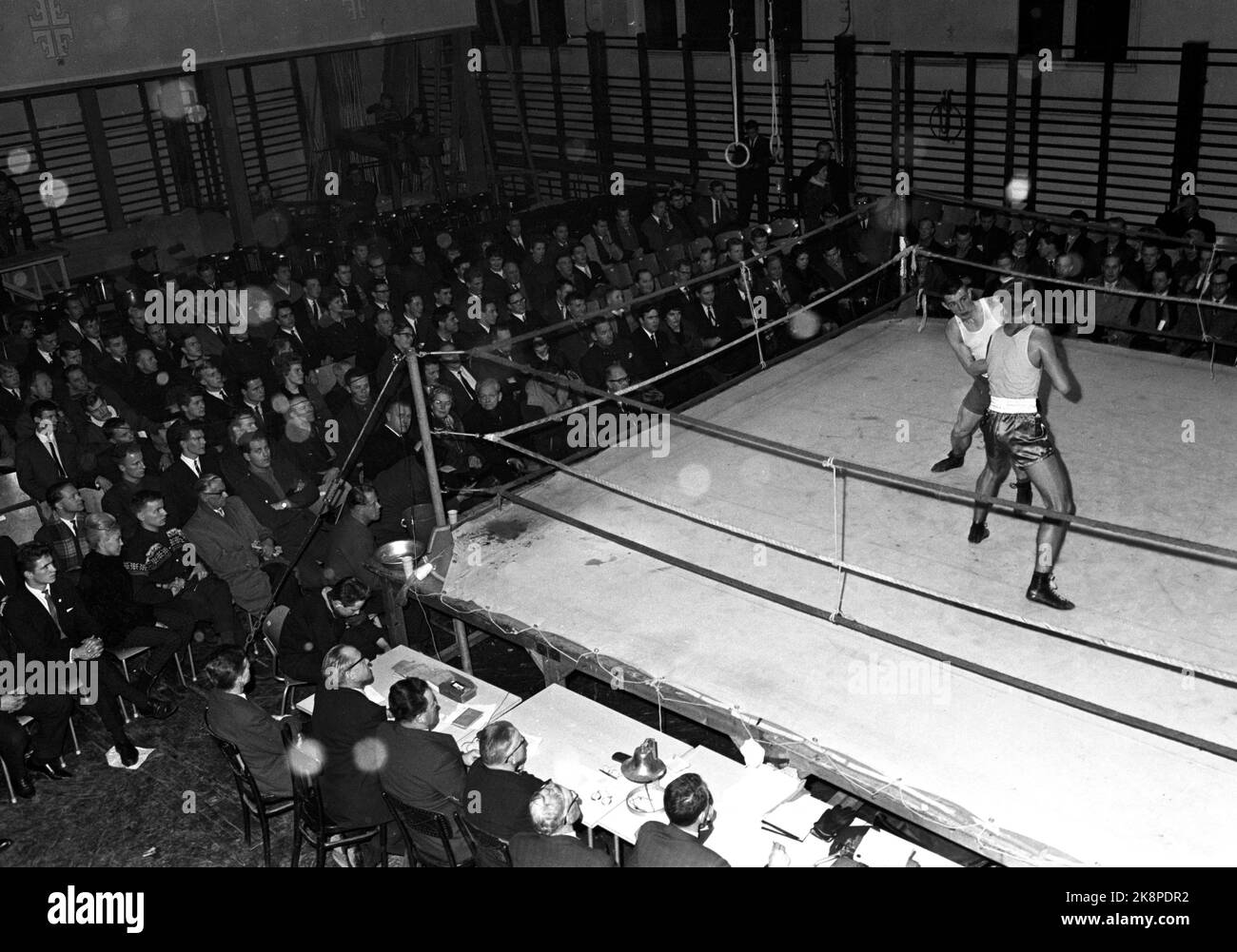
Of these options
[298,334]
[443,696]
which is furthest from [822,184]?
[443,696]

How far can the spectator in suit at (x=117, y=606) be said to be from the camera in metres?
6.69

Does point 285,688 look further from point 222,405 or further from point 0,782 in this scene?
point 222,405

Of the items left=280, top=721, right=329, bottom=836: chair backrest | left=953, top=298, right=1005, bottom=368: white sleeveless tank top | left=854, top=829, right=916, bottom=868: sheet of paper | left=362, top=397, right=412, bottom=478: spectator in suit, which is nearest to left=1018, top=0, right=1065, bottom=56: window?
left=953, top=298, right=1005, bottom=368: white sleeveless tank top

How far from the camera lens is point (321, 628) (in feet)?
21.5

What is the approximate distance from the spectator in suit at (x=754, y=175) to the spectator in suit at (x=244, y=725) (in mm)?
9392

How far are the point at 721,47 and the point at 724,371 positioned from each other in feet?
25.2

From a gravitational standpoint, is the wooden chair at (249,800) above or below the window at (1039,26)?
below

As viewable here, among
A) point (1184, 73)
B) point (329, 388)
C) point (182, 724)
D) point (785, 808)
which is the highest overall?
point (1184, 73)

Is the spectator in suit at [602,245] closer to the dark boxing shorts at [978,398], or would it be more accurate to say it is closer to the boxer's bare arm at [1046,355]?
the dark boxing shorts at [978,398]

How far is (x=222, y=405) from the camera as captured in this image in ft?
28.5

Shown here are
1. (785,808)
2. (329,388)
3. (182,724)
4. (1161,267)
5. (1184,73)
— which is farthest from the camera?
(1184,73)

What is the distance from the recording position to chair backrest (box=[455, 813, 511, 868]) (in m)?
4.76

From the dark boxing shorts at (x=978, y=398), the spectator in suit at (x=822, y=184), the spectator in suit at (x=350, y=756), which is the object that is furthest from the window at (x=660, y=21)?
the spectator in suit at (x=350, y=756)

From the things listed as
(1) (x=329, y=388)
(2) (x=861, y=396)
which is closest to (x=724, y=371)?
(2) (x=861, y=396)
